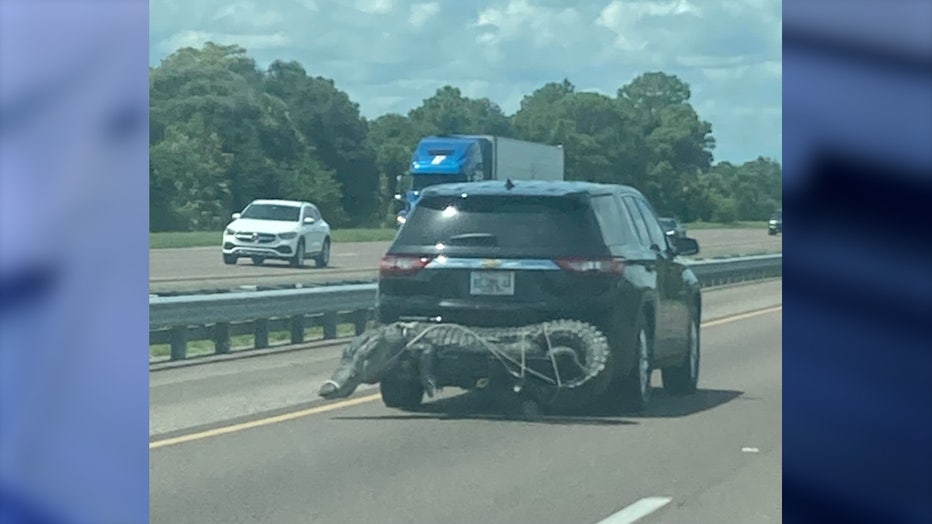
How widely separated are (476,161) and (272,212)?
21.6 inches

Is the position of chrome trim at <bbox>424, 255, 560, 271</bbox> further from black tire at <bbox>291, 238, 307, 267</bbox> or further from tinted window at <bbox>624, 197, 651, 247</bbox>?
black tire at <bbox>291, 238, 307, 267</bbox>

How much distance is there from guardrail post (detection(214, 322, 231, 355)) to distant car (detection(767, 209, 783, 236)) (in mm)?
1482

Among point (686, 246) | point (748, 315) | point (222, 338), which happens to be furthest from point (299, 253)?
point (748, 315)

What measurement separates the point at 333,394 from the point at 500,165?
0.72 metres

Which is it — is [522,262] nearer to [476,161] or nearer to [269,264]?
[476,161]

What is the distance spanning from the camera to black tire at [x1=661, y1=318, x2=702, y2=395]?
417 cm

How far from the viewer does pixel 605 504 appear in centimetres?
417

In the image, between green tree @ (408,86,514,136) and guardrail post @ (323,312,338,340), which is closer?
green tree @ (408,86,514,136)

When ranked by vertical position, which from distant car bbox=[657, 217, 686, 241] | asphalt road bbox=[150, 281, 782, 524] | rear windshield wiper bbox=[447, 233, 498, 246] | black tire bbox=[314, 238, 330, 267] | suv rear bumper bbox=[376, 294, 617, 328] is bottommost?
asphalt road bbox=[150, 281, 782, 524]

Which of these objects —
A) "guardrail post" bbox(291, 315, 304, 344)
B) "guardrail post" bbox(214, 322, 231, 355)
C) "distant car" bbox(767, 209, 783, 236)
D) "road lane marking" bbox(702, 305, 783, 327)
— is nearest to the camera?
"distant car" bbox(767, 209, 783, 236)

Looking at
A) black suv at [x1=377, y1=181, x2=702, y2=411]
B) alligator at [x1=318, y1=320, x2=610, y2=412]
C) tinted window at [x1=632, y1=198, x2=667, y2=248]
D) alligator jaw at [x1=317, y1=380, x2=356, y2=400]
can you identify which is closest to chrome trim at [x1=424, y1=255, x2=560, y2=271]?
black suv at [x1=377, y1=181, x2=702, y2=411]

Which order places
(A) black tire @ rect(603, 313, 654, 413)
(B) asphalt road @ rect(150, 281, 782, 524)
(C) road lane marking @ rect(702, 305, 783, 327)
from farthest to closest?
(A) black tire @ rect(603, 313, 654, 413)
(B) asphalt road @ rect(150, 281, 782, 524)
(C) road lane marking @ rect(702, 305, 783, 327)

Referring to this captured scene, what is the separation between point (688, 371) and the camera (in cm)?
423
